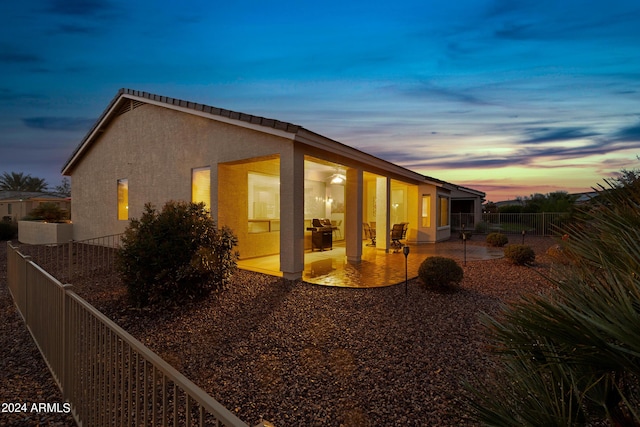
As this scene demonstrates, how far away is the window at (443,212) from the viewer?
61.5ft

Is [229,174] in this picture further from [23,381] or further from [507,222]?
[507,222]

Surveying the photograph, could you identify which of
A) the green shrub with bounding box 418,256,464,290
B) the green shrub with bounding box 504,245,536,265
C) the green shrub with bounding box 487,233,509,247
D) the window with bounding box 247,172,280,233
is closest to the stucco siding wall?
the window with bounding box 247,172,280,233

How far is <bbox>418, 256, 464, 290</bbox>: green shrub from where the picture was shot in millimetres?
6824

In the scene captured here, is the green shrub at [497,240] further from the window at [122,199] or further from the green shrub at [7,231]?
the green shrub at [7,231]

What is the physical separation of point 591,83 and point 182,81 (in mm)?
18210

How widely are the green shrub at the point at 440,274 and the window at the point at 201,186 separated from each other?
22.0 ft

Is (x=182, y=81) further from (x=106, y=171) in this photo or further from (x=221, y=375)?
(x=221, y=375)

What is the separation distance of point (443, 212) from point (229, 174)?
49.3ft

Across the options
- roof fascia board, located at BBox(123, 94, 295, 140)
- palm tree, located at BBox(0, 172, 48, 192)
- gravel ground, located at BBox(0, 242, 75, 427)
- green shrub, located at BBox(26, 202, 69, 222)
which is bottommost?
gravel ground, located at BBox(0, 242, 75, 427)

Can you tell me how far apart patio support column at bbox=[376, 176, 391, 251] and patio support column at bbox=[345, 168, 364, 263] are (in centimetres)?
262

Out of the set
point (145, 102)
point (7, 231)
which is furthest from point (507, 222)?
point (7, 231)

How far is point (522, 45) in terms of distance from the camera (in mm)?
9344

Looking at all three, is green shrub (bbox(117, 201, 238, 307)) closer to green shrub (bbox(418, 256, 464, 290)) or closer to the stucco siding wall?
the stucco siding wall

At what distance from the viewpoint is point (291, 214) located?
24.9 feet
